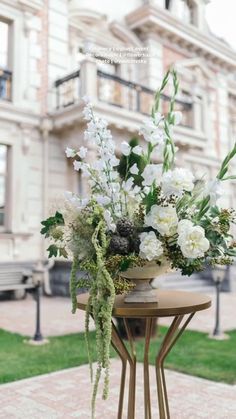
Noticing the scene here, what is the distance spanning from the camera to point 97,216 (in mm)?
2160

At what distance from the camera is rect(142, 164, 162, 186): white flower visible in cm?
224

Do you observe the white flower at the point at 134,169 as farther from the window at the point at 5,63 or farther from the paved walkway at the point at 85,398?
the window at the point at 5,63

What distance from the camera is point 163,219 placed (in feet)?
7.13

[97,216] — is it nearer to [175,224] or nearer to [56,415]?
[175,224]

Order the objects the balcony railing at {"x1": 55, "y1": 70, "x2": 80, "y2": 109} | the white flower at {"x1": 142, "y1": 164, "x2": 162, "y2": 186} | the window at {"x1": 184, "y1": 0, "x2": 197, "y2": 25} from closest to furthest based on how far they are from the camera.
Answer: the white flower at {"x1": 142, "y1": 164, "x2": 162, "y2": 186}, the balcony railing at {"x1": 55, "y1": 70, "x2": 80, "y2": 109}, the window at {"x1": 184, "y1": 0, "x2": 197, "y2": 25}

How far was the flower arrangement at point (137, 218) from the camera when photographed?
2150mm

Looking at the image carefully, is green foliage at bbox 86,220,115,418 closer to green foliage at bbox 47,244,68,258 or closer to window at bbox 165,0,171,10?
green foliage at bbox 47,244,68,258

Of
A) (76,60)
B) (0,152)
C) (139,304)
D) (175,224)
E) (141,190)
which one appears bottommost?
(139,304)

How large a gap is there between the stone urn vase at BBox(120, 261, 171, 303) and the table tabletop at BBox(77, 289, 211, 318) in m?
0.05

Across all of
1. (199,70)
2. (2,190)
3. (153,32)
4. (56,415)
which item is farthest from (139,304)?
(199,70)

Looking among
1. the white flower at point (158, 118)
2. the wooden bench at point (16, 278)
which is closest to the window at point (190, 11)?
the wooden bench at point (16, 278)

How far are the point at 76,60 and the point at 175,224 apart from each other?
10.4m

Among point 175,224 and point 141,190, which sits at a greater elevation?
point 141,190

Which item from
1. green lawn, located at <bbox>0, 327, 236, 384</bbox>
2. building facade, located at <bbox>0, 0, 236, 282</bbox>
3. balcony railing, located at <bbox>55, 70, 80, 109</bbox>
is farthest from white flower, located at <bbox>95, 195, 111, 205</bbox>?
balcony railing, located at <bbox>55, 70, 80, 109</bbox>
